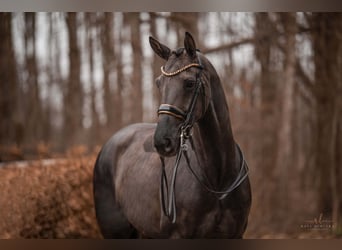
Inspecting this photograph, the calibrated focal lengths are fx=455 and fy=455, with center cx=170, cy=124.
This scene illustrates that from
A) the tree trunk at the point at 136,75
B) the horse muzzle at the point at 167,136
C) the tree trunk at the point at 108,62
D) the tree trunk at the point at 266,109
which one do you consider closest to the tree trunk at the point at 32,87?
the tree trunk at the point at 108,62

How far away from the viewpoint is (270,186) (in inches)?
148

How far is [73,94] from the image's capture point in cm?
379

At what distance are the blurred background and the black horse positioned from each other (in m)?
0.51

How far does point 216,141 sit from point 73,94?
56.6 inches

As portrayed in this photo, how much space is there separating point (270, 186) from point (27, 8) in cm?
248

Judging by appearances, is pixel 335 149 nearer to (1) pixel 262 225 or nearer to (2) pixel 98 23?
(1) pixel 262 225

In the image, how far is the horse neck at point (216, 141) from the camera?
2934 mm

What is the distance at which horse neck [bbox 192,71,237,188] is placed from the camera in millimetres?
2934

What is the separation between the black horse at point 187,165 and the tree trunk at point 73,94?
0.53 meters

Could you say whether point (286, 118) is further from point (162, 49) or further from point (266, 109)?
point (162, 49)

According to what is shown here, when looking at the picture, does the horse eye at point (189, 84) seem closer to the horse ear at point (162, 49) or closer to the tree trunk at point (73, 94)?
the horse ear at point (162, 49)

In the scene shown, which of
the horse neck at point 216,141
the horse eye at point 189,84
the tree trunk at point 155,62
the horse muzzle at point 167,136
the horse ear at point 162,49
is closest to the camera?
the horse muzzle at point 167,136

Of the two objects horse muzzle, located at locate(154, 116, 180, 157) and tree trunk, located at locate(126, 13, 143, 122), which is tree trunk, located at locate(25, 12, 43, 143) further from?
horse muzzle, located at locate(154, 116, 180, 157)

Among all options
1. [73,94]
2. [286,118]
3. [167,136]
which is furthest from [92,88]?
[286,118]
